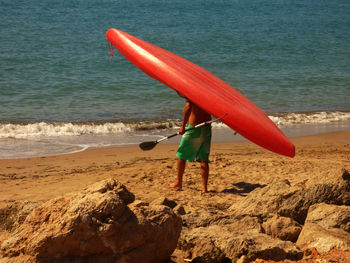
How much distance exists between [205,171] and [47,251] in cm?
329

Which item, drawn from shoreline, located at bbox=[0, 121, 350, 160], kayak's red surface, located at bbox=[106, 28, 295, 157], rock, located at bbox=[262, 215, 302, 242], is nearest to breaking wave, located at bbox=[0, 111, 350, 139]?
shoreline, located at bbox=[0, 121, 350, 160]

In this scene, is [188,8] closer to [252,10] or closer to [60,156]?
[252,10]

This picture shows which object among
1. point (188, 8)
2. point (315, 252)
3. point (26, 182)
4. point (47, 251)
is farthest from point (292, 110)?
point (188, 8)

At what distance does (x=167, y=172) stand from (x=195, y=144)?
43.6 inches

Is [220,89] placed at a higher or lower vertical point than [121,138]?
higher

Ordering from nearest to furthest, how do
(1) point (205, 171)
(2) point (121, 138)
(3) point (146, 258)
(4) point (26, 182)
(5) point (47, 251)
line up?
(5) point (47, 251) → (3) point (146, 258) → (1) point (205, 171) → (4) point (26, 182) → (2) point (121, 138)

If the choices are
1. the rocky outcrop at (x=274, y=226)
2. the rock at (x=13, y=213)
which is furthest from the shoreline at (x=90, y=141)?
the rocky outcrop at (x=274, y=226)

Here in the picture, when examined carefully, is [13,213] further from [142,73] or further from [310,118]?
[142,73]

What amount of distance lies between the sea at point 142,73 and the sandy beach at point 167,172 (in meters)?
0.92

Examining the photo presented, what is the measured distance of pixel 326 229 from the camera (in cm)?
369

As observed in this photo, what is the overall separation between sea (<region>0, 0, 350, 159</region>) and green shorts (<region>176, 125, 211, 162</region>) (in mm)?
3443

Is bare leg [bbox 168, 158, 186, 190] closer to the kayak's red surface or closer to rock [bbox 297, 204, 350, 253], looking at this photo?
the kayak's red surface

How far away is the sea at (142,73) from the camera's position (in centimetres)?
1073

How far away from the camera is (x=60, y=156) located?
8055 millimetres
